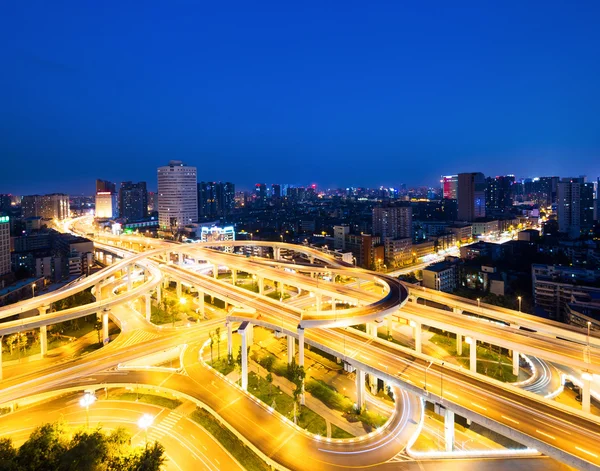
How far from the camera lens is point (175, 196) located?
110 m

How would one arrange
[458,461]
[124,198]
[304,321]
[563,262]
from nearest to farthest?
[458,461] → [304,321] → [563,262] → [124,198]

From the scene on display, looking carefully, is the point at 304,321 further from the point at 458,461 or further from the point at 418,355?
the point at 458,461

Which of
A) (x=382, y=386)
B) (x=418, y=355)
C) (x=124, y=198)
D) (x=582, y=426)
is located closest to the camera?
(x=582, y=426)

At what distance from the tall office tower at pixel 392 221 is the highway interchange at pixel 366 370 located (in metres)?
53.0

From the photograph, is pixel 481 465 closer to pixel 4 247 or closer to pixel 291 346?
pixel 291 346

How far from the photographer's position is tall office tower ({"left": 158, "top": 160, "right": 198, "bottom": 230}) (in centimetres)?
10981

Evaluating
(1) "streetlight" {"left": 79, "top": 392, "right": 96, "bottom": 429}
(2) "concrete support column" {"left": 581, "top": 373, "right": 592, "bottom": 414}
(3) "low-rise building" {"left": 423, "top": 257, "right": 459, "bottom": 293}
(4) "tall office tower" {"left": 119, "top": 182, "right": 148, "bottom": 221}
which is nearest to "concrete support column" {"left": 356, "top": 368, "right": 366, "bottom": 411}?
(2) "concrete support column" {"left": 581, "top": 373, "right": 592, "bottom": 414}

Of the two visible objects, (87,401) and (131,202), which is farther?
(131,202)

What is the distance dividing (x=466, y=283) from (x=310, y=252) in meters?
25.3

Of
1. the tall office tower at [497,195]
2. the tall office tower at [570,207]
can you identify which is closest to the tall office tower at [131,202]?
the tall office tower at [570,207]

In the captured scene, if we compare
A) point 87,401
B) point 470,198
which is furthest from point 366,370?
point 470,198

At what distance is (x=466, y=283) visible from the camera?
5356cm

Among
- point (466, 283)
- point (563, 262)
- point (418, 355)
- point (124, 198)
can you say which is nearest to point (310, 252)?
point (466, 283)

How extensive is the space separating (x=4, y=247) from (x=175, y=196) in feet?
183
